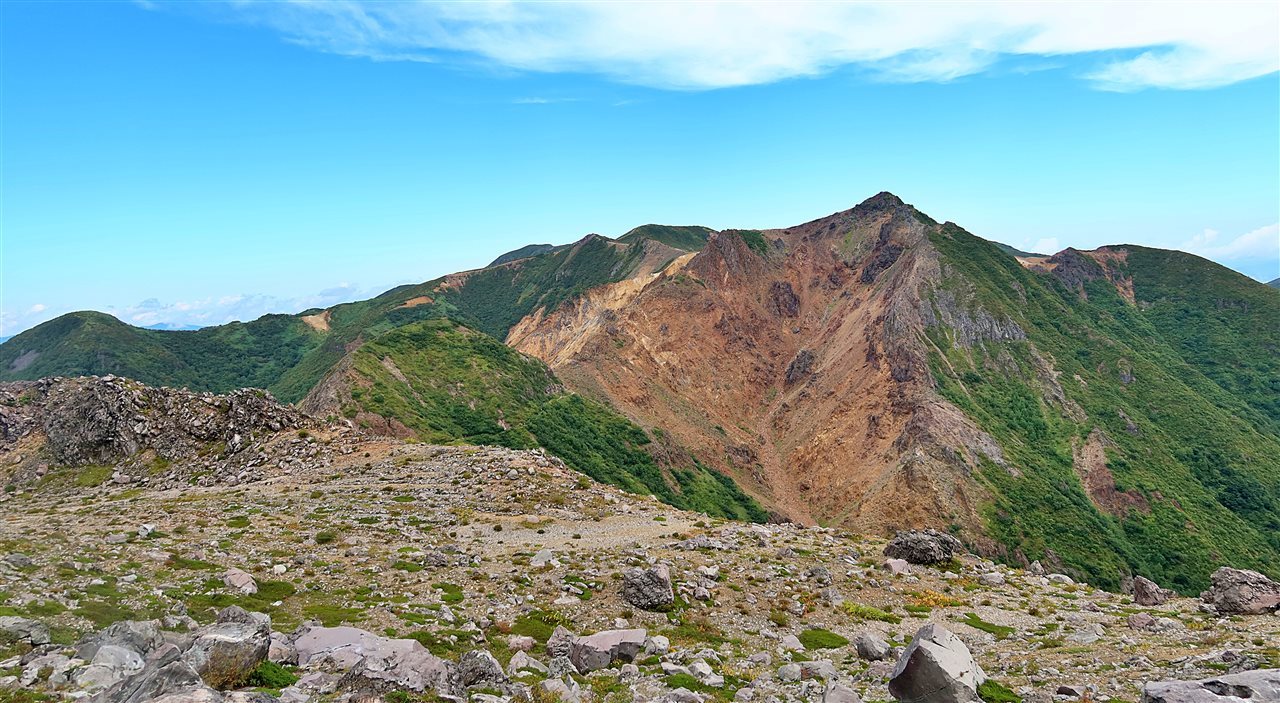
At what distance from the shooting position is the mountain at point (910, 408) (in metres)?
110

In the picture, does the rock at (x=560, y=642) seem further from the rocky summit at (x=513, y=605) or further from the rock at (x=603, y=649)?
the rock at (x=603, y=649)

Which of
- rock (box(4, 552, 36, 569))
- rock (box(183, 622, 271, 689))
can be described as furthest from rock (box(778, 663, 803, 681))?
rock (box(4, 552, 36, 569))

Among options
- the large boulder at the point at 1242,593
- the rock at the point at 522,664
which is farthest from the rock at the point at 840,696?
the large boulder at the point at 1242,593

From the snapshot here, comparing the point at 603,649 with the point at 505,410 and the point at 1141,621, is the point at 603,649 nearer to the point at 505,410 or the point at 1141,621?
the point at 1141,621

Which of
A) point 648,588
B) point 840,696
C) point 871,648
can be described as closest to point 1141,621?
point 871,648

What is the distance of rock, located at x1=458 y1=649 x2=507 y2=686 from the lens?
17609 millimetres

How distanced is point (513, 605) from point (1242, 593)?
33415 millimetres

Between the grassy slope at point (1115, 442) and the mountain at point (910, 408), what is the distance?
53cm

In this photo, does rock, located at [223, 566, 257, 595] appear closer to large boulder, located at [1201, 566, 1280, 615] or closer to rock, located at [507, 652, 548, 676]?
rock, located at [507, 652, 548, 676]

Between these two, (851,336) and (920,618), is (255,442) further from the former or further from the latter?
(851,336)

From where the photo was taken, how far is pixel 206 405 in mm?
54281

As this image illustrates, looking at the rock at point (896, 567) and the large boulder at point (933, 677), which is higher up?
the large boulder at point (933, 677)

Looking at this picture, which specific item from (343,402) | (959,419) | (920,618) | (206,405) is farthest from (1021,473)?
(206,405)

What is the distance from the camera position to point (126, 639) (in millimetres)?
16828
